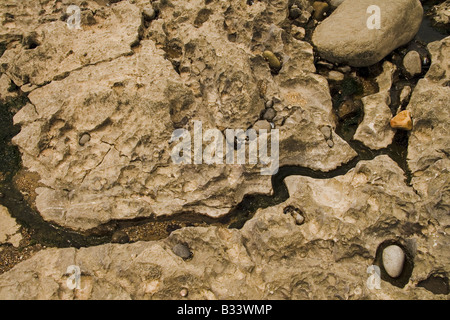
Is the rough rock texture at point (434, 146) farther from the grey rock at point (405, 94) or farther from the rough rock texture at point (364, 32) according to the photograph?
the rough rock texture at point (364, 32)

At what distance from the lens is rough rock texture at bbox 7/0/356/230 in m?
3.05

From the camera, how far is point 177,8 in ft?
12.5

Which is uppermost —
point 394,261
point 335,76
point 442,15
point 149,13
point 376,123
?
point 149,13

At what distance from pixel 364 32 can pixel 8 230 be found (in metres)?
3.94

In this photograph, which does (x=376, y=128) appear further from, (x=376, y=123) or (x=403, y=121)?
(x=403, y=121)

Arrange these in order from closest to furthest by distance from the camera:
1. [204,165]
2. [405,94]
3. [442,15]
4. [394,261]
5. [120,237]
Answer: [394,261], [120,237], [204,165], [405,94], [442,15]

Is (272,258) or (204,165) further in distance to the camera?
(204,165)

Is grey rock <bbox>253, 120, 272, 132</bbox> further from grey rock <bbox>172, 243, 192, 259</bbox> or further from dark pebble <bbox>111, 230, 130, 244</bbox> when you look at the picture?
dark pebble <bbox>111, 230, 130, 244</bbox>

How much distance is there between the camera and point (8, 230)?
3.01 m

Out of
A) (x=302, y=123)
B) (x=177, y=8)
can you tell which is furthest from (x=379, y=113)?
(x=177, y=8)

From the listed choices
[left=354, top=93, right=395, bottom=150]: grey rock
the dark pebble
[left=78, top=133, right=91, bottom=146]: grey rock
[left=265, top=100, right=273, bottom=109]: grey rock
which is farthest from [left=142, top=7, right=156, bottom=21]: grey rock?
[left=354, top=93, right=395, bottom=150]: grey rock

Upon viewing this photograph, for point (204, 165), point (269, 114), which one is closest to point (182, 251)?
point (204, 165)

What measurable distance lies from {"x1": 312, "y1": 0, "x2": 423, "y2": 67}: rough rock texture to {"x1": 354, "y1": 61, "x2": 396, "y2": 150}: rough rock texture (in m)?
0.48
